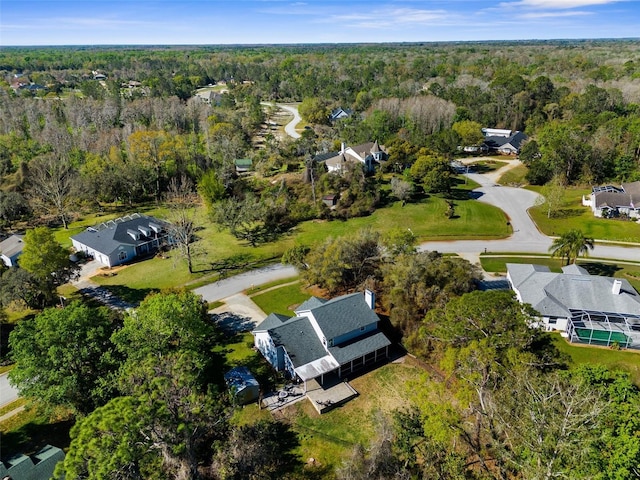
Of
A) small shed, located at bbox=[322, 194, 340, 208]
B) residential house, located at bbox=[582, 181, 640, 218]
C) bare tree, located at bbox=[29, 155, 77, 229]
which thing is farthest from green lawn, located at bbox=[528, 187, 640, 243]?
bare tree, located at bbox=[29, 155, 77, 229]

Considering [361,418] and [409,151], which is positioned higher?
[409,151]

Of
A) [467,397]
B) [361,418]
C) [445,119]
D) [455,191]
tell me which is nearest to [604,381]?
[467,397]

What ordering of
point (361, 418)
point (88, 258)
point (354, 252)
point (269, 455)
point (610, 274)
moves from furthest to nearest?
point (88, 258), point (610, 274), point (354, 252), point (361, 418), point (269, 455)

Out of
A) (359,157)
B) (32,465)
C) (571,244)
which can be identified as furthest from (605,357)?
(359,157)

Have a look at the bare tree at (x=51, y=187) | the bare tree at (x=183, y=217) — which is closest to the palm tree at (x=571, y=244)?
the bare tree at (x=183, y=217)

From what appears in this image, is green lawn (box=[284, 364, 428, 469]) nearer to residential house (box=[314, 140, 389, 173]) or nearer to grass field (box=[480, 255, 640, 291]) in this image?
grass field (box=[480, 255, 640, 291])

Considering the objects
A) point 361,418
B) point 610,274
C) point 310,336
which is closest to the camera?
point 361,418

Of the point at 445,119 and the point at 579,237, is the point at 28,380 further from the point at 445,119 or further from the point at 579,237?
the point at 445,119

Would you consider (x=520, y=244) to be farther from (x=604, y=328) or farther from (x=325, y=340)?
(x=325, y=340)
